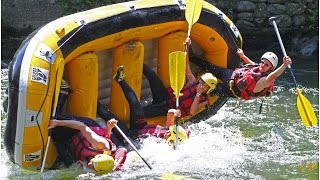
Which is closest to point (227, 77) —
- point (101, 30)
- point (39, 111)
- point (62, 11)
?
point (101, 30)

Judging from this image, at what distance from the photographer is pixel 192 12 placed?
6125 mm

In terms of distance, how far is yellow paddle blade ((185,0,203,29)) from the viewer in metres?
6.14

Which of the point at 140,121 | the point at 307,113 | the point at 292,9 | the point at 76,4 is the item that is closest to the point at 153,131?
the point at 140,121

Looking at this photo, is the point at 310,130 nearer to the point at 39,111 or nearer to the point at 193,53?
the point at 193,53

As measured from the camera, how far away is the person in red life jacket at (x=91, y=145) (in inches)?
213

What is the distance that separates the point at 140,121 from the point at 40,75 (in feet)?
3.93

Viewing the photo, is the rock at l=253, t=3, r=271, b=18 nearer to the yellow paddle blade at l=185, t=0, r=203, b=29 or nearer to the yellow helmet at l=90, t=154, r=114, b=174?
the yellow paddle blade at l=185, t=0, r=203, b=29

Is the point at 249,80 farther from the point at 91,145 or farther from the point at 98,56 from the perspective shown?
the point at 91,145

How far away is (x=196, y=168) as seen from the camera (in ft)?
18.8

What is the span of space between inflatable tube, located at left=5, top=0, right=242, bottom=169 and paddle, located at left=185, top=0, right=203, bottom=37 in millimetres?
93

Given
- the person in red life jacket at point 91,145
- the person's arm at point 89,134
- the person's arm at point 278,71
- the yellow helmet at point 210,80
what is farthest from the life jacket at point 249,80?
the person's arm at point 89,134

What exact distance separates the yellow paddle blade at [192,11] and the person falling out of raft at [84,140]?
128 cm

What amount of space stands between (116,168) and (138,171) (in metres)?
0.19

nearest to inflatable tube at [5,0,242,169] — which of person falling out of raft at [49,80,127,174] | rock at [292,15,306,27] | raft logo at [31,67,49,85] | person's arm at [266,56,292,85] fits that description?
raft logo at [31,67,49,85]
